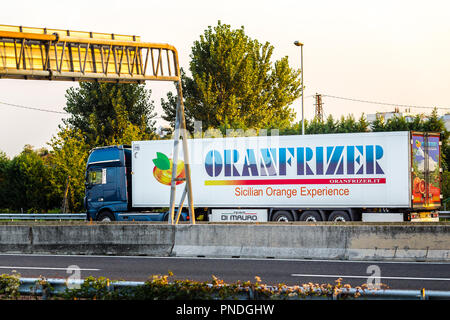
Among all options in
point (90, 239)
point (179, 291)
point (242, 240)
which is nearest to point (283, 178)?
point (242, 240)

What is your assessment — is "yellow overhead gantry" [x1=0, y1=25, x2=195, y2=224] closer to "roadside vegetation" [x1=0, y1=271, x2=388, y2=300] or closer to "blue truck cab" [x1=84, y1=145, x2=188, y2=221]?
"roadside vegetation" [x1=0, y1=271, x2=388, y2=300]

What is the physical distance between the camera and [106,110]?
6384cm

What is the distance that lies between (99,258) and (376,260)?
7263 mm

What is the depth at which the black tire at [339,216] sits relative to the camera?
78.2ft

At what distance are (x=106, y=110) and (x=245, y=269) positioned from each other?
51344mm

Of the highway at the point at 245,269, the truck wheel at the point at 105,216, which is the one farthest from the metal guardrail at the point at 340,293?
the truck wheel at the point at 105,216

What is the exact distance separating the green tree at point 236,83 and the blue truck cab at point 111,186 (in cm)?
2607

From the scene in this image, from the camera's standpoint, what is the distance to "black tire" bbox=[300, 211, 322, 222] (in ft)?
80.2

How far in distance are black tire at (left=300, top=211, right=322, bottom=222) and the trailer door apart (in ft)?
11.7

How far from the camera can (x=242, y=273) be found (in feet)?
45.2

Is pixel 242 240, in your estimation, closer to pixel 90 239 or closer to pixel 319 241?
pixel 319 241

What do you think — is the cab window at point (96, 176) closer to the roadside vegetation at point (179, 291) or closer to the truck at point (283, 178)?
the truck at point (283, 178)

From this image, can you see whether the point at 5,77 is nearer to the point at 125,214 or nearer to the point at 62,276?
the point at 62,276

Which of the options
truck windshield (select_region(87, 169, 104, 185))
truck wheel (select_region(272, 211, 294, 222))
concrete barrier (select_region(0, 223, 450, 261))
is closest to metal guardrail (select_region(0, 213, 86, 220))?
truck windshield (select_region(87, 169, 104, 185))
